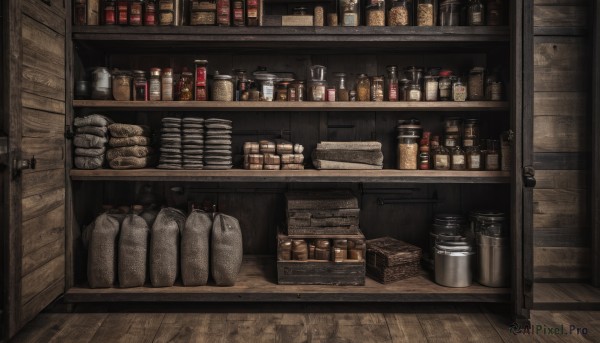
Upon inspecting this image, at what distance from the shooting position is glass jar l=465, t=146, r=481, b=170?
8.42 feet

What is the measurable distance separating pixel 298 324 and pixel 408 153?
1108 millimetres

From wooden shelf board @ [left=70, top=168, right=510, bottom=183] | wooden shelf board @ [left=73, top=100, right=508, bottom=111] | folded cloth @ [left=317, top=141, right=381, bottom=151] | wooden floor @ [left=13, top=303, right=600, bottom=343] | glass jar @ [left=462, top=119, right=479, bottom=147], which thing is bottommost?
wooden floor @ [left=13, top=303, right=600, bottom=343]

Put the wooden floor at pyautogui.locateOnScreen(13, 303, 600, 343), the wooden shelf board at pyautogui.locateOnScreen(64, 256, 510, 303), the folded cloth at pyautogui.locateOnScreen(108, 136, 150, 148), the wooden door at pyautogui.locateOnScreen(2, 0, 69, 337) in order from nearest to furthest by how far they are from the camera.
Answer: the wooden door at pyautogui.locateOnScreen(2, 0, 69, 337) → the wooden floor at pyautogui.locateOnScreen(13, 303, 600, 343) → the wooden shelf board at pyautogui.locateOnScreen(64, 256, 510, 303) → the folded cloth at pyautogui.locateOnScreen(108, 136, 150, 148)

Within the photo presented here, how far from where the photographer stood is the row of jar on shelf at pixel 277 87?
8.45 ft

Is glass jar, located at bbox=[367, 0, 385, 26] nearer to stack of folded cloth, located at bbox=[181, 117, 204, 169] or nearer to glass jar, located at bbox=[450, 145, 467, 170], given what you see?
glass jar, located at bbox=[450, 145, 467, 170]

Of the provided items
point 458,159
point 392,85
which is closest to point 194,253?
point 392,85

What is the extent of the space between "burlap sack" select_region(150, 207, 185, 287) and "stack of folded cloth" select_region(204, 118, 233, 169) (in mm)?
397

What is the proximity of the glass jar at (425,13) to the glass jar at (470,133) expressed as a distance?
0.59m

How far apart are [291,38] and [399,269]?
139 centimetres

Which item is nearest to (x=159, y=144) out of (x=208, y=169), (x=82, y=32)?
(x=208, y=169)

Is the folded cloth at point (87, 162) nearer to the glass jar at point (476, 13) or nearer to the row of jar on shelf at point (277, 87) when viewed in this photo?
the row of jar on shelf at point (277, 87)

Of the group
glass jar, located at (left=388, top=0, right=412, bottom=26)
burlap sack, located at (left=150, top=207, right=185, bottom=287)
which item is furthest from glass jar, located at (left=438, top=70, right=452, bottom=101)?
burlap sack, located at (left=150, top=207, right=185, bottom=287)

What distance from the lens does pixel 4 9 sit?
6.40 ft

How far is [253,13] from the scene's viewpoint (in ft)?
8.19
